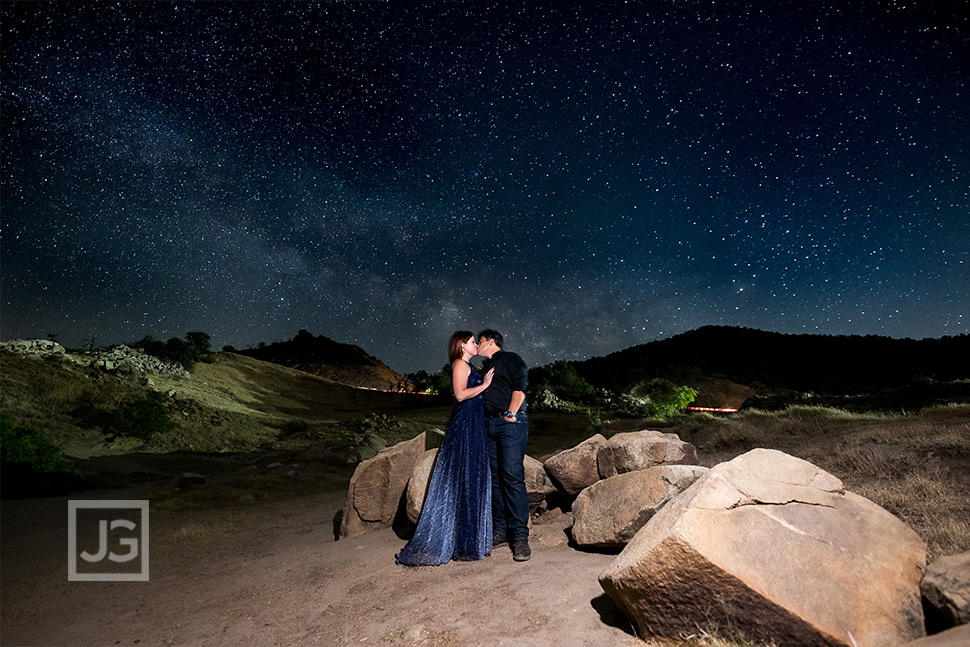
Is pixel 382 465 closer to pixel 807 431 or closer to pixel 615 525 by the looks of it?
pixel 615 525

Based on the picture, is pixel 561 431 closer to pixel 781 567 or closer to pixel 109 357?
pixel 781 567

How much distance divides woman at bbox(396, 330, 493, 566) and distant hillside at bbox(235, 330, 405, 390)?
69573 mm

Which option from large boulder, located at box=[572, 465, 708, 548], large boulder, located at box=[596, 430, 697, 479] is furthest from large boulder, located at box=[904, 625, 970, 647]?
large boulder, located at box=[596, 430, 697, 479]

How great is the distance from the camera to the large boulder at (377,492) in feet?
21.3

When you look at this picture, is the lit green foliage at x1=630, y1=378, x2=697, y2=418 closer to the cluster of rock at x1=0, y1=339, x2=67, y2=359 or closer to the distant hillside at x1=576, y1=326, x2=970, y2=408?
the distant hillside at x1=576, y1=326, x2=970, y2=408

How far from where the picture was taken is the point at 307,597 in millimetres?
4371

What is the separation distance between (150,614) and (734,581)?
5.33 meters

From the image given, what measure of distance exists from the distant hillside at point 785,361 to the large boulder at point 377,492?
52.9m

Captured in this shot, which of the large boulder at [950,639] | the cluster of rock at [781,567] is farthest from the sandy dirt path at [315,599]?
the large boulder at [950,639]

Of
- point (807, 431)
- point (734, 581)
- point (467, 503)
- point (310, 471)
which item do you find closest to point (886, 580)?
point (734, 581)

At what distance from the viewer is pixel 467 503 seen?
509cm

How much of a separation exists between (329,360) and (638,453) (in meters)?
91.0

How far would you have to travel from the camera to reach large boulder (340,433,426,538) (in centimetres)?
648

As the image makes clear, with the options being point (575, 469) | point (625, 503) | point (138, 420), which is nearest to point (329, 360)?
point (138, 420)
